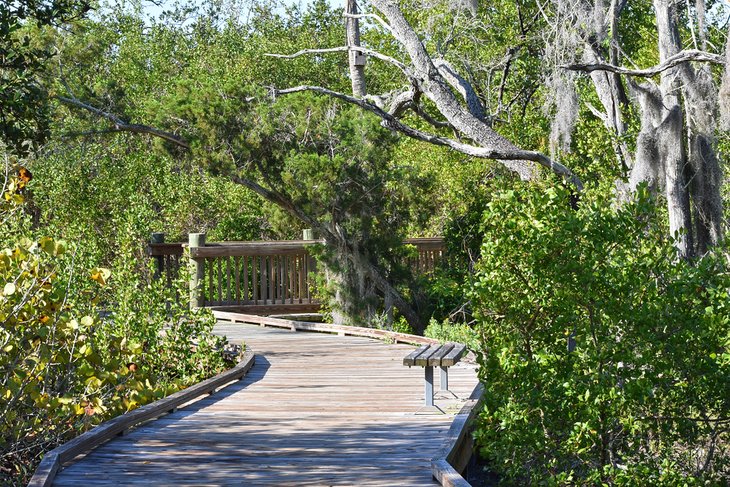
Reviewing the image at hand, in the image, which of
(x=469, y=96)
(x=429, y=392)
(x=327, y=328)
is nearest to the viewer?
(x=429, y=392)

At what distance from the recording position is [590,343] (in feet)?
21.2

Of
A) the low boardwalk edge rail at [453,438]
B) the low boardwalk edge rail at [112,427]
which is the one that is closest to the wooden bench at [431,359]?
the low boardwalk edge rail at [453,438]

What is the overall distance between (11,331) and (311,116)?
8123 mm

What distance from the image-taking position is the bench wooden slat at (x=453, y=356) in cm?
797

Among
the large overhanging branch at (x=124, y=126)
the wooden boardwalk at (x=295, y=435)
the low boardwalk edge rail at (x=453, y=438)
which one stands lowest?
the wooden boardwalk at (x=295, y=435)

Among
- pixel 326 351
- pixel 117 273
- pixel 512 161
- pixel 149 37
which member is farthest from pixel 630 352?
pixel 149 37

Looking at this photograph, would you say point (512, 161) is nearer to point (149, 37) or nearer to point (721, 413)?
point (721, 413)

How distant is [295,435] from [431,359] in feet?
3.79

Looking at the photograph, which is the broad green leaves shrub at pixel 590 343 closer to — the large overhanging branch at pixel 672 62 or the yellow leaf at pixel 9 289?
the yellow leaf at pixel 9 289

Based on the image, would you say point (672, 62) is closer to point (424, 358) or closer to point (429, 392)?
point (429, 392)

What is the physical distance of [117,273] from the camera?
10258 mm

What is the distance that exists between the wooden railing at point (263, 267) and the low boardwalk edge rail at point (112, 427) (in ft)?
18.1

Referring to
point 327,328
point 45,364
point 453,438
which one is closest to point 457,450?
point 453,438

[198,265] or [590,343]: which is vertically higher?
[198,265]
